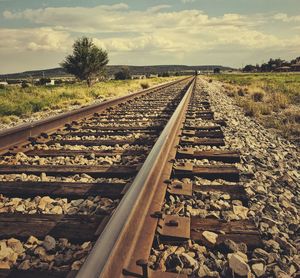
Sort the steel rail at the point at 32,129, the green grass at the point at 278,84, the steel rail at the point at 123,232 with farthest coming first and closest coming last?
the green grass at the point at 278,84, the steel rail at the point at 32,129, the steel rail at the point at 123,232

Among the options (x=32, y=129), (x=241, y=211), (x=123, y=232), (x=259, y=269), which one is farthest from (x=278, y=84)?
(x=123, y=232)

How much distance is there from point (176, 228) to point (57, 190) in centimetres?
120

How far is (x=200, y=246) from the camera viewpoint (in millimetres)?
2012

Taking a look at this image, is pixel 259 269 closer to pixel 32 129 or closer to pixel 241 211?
pixel 241 211

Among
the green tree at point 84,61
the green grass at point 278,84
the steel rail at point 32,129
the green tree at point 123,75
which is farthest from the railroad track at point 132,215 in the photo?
the green tree at point 123,75

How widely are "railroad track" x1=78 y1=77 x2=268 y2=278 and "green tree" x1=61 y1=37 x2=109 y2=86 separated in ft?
168

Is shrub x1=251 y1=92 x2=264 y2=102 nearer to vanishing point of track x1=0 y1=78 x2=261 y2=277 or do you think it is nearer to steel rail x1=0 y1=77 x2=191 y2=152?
steel rail x1=0 y1=77 x2=191 y2=152

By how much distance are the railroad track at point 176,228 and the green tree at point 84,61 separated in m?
51.1

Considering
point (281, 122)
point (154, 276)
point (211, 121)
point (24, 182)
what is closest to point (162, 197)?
point (154, 276)

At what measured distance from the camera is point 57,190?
286cm

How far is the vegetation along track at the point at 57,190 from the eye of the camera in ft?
6.48

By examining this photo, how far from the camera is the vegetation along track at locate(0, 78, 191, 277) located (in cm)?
198

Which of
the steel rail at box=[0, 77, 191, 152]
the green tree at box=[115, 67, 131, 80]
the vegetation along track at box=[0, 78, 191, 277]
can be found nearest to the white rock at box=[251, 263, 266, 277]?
the vegetation along track at box=[0, 78, 191, 277]

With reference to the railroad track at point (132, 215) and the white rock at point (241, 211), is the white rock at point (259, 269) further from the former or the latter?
the white rock at point (241, 211)
